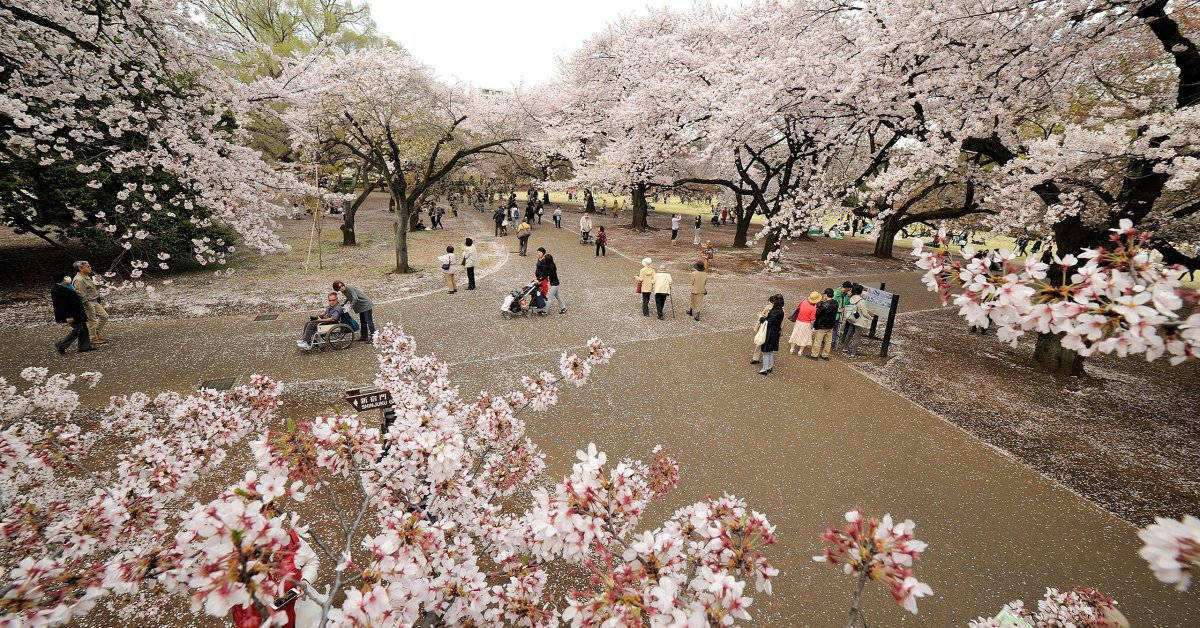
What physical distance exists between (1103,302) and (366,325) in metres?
10.7

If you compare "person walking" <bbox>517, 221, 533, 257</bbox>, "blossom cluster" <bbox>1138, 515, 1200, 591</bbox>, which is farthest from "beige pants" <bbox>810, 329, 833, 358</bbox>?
"person walking" <bbox>517, 221, 533, 257</bbox>

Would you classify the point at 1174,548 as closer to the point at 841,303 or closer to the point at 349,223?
the point at 841,303

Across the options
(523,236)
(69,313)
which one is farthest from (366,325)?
(523,236)

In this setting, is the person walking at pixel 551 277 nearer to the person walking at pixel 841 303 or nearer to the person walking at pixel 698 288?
the person walking at pixel 698 288

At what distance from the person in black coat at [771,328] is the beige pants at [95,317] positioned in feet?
43.1

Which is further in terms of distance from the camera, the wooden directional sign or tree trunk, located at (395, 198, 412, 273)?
tree trunk, located at (395, 198, 412, 273)

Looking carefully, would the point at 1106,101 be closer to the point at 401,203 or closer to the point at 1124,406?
the point at 1124,406

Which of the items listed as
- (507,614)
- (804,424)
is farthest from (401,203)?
(507,614)

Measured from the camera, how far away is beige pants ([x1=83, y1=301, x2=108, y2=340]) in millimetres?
8695

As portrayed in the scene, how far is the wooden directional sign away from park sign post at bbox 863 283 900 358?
32.0 feet

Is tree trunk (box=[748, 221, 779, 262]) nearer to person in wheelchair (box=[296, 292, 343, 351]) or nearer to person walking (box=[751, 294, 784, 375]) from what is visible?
person walking (box=[751, 294, 784, 375])

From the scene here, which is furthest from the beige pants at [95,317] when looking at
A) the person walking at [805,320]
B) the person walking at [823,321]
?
the person walking at [823,321]

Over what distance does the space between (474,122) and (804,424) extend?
16.2 metres

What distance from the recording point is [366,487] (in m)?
2.79
